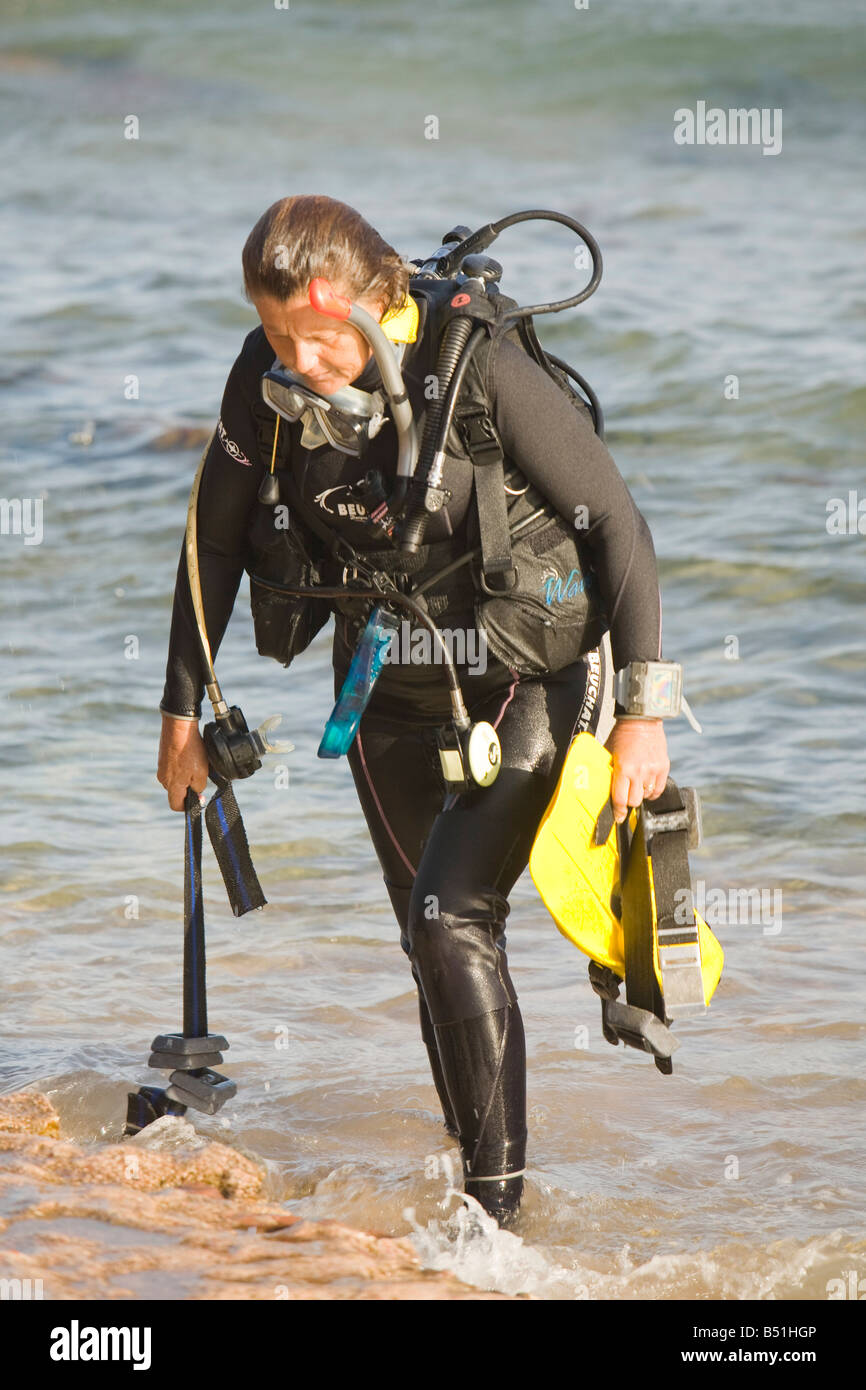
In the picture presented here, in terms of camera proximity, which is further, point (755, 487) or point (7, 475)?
point (7, 475)

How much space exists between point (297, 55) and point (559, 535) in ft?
57.5

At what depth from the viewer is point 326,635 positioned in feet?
24.2

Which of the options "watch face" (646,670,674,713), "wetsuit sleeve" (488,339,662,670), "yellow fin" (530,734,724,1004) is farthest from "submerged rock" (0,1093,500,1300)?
"wetsuit sleeve" (488,339,662,670)

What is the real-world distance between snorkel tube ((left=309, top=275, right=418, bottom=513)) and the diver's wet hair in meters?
0.03

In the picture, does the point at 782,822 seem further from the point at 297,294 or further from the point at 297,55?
the point at 297,55

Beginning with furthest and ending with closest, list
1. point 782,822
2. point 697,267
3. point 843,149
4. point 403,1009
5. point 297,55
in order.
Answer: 1. point 297,55
2. point 843,149
3. point 697,267
4. point 782,822
5. point 403,1009

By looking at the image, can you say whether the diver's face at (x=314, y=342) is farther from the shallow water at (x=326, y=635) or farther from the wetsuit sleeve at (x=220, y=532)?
the shallow water at (x=326, y=635)

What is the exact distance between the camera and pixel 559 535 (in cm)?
298

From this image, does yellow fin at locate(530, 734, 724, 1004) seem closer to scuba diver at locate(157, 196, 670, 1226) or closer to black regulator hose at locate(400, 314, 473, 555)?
scuba diver at locate(157, 196, 670, 1226)

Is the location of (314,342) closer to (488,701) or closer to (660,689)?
(488,701)

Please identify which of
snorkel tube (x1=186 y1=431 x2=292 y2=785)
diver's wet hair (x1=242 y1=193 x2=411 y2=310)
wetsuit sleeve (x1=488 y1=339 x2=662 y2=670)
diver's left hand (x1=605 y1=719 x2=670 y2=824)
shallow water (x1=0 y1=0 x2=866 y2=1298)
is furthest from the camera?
shallow water (x1=0 y1=0 x2=866 y2=1298)

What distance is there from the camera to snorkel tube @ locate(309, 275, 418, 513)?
2703 mm

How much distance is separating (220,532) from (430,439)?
0.58m

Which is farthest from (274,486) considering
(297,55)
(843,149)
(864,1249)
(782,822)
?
(297,55)
